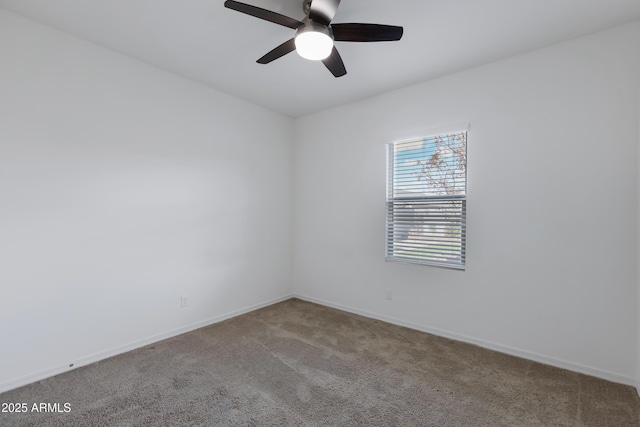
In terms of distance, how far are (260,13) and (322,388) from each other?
2536 millimetres

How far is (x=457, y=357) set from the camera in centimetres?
269

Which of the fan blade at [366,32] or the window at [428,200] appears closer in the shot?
the fan blade at [366,32]

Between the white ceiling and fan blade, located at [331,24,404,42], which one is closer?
fan blade, located at [331,24,404,42]

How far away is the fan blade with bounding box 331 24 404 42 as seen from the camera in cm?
188

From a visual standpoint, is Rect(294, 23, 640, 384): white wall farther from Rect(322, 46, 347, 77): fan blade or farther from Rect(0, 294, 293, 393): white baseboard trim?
Rect(0, 294, 293, 393): white baseboard trim

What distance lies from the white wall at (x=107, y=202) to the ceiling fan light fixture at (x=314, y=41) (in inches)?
71.3

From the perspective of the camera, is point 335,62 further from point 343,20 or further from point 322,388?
point 322,388

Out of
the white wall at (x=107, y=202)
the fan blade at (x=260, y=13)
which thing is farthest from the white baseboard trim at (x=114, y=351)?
the fan blade at (x=260, y=13)

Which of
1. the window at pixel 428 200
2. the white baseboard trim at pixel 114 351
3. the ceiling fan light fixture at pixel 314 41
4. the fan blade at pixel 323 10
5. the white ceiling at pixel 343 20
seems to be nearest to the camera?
the fan blade at pixel 323 10

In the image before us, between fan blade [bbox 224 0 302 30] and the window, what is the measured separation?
1.95 metres

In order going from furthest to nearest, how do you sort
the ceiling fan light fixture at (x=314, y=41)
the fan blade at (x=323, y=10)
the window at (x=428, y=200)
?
the window at (x=428, y=200), the ceiling fan light fixture at (x=314, y=41), the fan blade at (x=323, y=10)

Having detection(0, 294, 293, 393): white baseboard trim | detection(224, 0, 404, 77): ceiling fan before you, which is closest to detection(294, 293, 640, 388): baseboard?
detection(0, 294, 293, 393): white baseboard trim

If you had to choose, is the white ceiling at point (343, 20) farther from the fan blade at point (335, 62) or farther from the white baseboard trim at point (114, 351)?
the white baseboard trim at point (114, 351)

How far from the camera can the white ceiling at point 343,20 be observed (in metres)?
2.10
